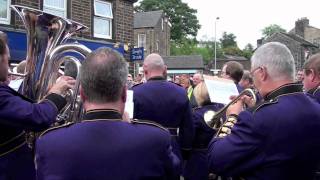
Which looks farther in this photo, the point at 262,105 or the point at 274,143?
the point at 262,105

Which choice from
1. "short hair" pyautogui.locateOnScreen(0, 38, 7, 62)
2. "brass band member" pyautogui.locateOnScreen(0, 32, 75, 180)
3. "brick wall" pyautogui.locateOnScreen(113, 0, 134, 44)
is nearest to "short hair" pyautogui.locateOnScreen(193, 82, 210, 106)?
"brass band member" pyautogui.locateOnScreen(0, 32, 75, 180)

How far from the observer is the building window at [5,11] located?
40.4 feet

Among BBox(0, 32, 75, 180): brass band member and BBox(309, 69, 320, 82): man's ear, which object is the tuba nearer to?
BBox(0, 32, 75, 180): brass band member

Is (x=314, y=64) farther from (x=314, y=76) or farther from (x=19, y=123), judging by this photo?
(x=19, y=123)

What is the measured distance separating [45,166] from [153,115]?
9.76ft

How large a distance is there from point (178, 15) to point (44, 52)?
240 feet

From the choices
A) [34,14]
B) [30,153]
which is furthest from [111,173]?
[34,14]

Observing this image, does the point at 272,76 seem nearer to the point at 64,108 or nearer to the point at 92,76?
the point at 92,76

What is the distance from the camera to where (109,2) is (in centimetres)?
1570

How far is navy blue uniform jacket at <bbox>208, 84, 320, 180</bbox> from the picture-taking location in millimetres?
2736

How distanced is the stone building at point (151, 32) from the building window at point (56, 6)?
132 ft

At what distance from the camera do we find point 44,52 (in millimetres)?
3850

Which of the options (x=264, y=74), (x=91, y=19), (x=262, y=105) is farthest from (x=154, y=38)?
(x=262, y=105)

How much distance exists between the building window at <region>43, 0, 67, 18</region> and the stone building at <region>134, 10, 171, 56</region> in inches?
1580
